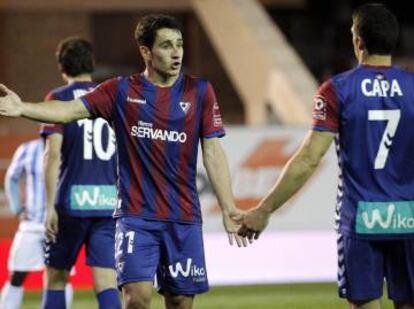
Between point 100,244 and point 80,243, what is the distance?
13 centimetres

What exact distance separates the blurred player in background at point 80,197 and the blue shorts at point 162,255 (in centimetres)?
124

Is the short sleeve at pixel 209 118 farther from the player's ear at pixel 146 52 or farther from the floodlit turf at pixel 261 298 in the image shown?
the floodlit turf at pixel 261 298

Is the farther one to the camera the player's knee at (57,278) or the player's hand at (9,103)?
the player's knee at (57,278)

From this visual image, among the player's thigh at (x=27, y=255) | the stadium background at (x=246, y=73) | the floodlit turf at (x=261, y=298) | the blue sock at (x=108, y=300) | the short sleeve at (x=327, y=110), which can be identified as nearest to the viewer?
the short sleeve at (x=327, y=110)

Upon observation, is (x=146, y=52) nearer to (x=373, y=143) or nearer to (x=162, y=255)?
(x=162, y=255)

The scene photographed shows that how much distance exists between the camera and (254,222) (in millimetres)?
5574

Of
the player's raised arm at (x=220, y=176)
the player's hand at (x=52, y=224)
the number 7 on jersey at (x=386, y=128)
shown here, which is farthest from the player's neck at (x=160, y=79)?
the player's hand at (x=52, y=224)

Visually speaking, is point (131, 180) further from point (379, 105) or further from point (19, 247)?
point (19, 247)

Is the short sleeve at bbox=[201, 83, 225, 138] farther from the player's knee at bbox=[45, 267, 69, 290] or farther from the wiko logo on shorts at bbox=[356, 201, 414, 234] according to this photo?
the player's knee at bbox=[45, 267, 69, 290]

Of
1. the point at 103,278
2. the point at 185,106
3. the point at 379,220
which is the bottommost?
the point at 103,278

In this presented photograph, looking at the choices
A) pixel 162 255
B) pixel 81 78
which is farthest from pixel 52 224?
pixel 162 255

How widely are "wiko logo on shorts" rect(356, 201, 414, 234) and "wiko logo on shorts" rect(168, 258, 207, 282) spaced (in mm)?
961

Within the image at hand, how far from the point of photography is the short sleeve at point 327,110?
542cm

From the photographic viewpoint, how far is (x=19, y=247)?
8.88 m
